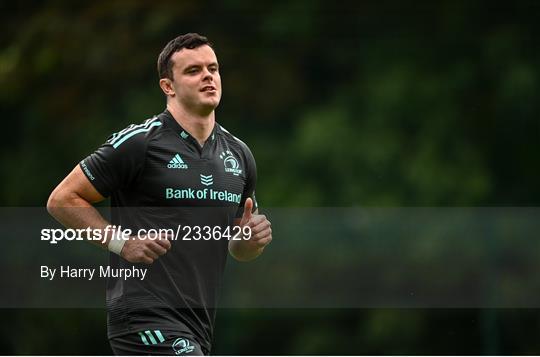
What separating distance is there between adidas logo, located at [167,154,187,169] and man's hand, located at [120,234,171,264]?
33cm

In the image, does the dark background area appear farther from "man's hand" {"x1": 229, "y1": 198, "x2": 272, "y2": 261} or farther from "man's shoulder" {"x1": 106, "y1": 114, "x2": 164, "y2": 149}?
"man's shoulder" {"x1": 106, "y1": 114, "x2": 164, "y2": 149}

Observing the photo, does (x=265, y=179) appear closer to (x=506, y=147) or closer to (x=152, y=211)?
(x=506, y=147)

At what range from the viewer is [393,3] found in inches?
441

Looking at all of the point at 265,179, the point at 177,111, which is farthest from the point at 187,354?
the point at 265,179

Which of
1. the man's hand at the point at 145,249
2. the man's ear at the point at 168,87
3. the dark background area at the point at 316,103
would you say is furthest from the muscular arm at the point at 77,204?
the dark background area at the point at 316,103

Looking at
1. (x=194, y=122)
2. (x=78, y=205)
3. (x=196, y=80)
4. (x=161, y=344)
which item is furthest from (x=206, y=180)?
(x=161, y=344)

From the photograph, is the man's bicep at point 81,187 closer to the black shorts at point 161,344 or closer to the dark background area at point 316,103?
the black shorts at point 161,344

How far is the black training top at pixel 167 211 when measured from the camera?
4457 mm

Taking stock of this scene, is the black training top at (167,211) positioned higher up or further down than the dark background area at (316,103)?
further down

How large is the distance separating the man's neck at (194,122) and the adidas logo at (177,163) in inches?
5.6

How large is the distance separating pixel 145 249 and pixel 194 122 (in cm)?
69

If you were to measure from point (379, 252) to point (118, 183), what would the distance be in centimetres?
576

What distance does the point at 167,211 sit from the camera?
4.55 metres

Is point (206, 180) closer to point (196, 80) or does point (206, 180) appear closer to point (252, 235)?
point (252, 235)
